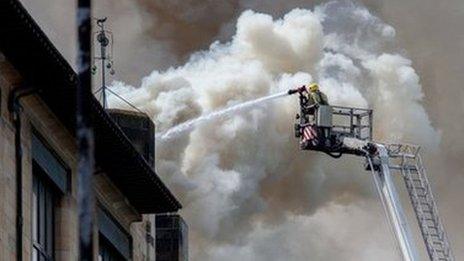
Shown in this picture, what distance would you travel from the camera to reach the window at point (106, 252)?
45469 millimetres

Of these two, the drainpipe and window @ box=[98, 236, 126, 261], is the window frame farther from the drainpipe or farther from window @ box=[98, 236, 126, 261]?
window @ box=[98, 236, 126, 261]

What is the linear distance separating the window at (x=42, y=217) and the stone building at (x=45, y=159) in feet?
0.06

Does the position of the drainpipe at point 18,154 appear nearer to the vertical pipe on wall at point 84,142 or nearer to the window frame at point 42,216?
the window frame at point 42,216

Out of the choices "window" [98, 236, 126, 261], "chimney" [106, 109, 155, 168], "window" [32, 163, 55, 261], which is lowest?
"window" [32, 163, 55, 261]

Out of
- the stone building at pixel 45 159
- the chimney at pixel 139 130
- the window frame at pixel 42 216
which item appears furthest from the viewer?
the chimney at pixel 139 130

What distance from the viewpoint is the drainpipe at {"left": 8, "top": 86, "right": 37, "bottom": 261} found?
1436 inches

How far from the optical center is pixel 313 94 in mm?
73438

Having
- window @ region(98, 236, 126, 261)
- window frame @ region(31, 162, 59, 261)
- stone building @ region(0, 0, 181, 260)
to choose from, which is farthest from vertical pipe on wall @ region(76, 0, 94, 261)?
window @ region(98, 236, 126, 261)

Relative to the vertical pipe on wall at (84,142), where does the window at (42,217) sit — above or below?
above

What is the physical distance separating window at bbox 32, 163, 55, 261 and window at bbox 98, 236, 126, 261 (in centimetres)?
473

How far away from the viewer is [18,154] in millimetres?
37156

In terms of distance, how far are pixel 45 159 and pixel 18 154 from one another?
2.64m

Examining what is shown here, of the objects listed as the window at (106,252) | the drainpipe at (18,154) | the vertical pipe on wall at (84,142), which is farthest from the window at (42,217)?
the vertical pipe on wall at (84,142)

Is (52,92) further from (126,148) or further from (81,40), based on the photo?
(81,40)
